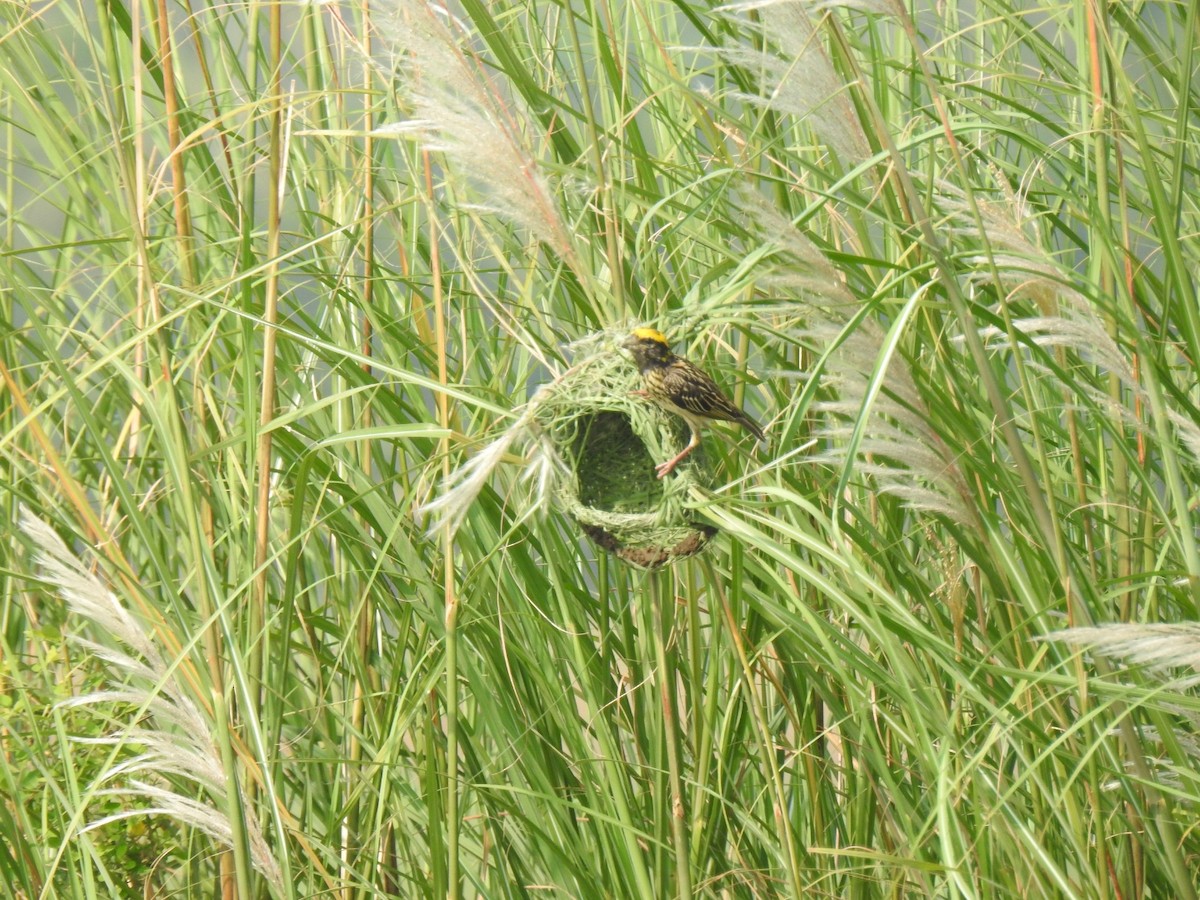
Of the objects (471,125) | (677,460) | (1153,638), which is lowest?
(1153,638)

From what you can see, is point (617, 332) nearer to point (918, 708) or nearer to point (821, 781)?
point (918, 708)

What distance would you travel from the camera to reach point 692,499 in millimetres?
1508

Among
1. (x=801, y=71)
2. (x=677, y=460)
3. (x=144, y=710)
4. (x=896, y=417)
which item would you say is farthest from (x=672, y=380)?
(x=144, y=710)

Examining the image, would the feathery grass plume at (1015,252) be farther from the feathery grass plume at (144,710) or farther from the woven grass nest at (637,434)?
the feathery grass plume at (144,710)

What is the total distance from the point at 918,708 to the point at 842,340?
43cm

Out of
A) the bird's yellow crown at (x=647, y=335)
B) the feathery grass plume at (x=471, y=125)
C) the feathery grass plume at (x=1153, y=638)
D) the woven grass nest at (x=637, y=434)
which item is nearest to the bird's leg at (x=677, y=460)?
the woven grass nest at (x=637, y=434)

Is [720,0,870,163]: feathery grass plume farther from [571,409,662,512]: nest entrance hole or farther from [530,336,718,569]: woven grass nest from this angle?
[571,409,662,512]: nest entrance hole

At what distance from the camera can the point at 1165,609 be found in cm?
212

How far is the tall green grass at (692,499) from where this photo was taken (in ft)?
4.62

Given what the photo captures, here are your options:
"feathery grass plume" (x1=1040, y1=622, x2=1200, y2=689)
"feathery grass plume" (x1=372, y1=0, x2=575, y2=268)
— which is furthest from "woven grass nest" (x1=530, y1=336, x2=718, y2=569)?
"feathery grass plume" (x1=1040, y1=622, x2=1200, y2=689)

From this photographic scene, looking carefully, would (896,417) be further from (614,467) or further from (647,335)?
(614,467)

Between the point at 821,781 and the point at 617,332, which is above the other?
the point at 617,332

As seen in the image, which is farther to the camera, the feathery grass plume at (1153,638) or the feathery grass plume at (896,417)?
the feathery grass plume at (896,417)

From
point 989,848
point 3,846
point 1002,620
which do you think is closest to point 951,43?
point 1002,620
